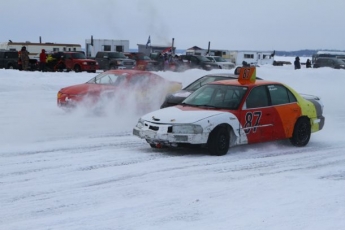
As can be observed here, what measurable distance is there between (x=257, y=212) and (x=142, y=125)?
4.09 metres

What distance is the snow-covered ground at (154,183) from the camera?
18.9 feet

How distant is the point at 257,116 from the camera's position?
390 inches

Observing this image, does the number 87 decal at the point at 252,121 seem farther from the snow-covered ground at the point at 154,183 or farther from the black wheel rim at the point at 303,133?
the black wheel rim at the point at 303,133

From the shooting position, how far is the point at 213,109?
9734 millimetres

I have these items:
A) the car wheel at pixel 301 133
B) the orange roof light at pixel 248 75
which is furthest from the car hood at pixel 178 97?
the car wheel at pixel 301 133

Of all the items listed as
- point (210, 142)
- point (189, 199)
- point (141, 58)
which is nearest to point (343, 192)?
point (189, 199)

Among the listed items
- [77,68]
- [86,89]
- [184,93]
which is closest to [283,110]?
[184,93]

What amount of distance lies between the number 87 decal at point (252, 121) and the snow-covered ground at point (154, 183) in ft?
1.48

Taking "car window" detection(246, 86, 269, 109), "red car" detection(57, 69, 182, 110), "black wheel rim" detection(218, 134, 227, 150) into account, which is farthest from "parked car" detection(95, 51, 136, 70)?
"black wheel rim" detection(218, 134, 227, 150)

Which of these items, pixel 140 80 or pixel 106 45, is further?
pixel 106 45

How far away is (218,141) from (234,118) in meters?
0.56

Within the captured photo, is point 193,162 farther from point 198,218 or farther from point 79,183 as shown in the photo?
point 198,218

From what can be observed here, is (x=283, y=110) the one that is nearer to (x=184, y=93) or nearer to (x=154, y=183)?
(x=184, y=93)

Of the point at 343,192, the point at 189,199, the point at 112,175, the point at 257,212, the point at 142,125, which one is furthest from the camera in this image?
the point at 142,125
